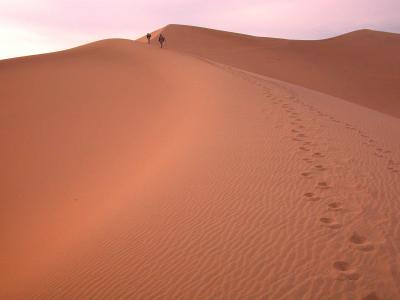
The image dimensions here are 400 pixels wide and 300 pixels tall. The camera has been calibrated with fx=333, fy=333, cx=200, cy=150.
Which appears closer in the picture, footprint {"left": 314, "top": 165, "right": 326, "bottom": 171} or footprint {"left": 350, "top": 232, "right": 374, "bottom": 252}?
footprint {"left": 350, "top": 232, "right": 374, "bottom": 252}

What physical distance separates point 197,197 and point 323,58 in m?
29.1

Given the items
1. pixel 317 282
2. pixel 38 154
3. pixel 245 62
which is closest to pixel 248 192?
pixel 317 282

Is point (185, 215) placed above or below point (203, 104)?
below

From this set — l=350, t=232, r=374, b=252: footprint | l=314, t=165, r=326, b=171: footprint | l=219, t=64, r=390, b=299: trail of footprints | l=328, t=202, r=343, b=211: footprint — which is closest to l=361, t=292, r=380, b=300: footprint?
l=219, t=64, r=390, b=299: trail of footprints

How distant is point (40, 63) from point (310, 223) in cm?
1498

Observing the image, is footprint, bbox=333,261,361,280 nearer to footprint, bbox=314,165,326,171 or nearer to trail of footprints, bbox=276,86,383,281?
trail of footprints, bbox=276,86,383,281

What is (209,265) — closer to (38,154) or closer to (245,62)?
(38,154)

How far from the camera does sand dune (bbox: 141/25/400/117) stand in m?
22.2

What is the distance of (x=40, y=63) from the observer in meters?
15.2

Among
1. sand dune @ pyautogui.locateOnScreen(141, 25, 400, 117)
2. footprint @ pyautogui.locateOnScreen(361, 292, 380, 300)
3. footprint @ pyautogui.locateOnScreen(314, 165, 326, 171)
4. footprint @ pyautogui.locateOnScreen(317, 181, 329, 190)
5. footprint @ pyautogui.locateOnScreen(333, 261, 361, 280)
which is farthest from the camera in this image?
sand dune @ pyautogui.locateOnScreen(141, 25, 400, 117)

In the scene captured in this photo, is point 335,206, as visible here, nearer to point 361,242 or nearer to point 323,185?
point 323,185

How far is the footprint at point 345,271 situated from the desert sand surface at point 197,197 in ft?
0.05

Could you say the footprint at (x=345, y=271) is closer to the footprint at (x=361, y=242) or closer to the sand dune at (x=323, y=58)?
the footprint at (x=361, y=242)

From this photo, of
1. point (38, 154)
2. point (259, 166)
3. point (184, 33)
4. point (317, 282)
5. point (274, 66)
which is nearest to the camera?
point (317, 282)
